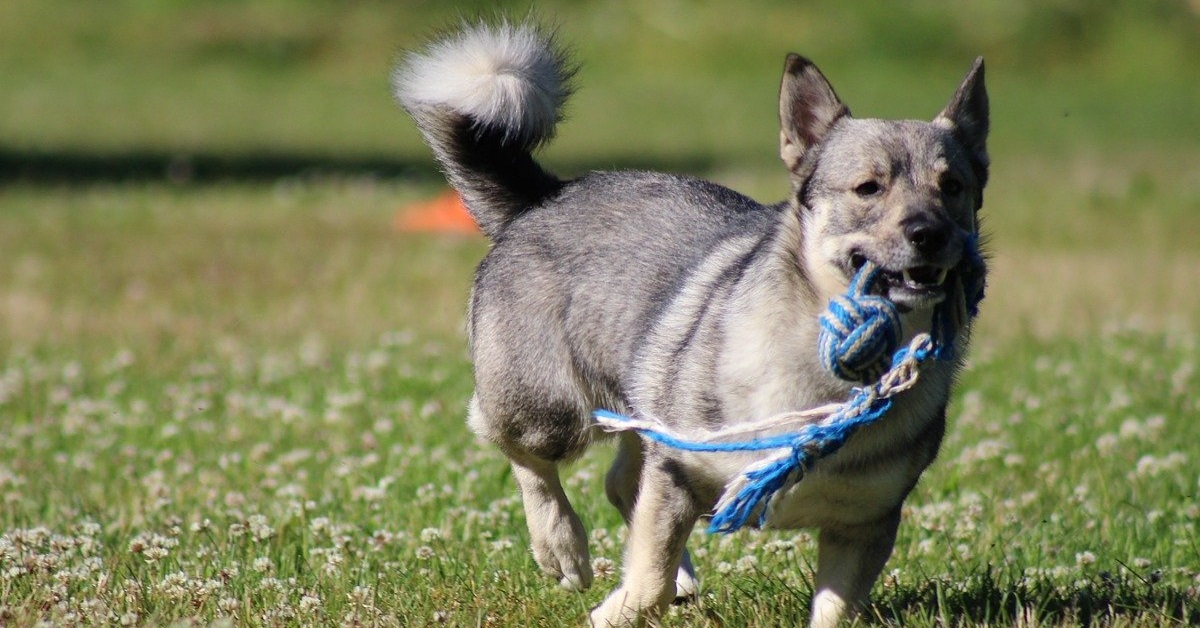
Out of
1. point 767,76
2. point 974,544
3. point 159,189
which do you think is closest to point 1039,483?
point 974,544

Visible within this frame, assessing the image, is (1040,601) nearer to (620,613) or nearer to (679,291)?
(620,613)

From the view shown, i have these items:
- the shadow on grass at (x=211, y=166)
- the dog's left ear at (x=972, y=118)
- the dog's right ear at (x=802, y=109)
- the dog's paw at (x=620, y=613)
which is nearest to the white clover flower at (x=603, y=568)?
the dog's paw at (x=620, y=613)

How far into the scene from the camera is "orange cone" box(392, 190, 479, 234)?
35.8 feet

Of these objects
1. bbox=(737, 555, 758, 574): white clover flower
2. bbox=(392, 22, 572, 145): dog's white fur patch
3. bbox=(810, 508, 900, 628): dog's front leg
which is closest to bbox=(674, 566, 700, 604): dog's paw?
bbox=(737, 555, 758, 574): white clover flower

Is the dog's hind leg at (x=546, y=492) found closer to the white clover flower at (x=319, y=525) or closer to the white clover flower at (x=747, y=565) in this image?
the white clover flower at (x=747, y=565)

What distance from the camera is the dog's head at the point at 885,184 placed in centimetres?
329

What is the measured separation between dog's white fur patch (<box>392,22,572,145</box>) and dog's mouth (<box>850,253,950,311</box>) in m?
1.49

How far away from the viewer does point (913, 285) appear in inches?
129

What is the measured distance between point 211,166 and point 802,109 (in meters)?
11.9

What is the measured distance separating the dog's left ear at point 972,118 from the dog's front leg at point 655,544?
1059 millimetres

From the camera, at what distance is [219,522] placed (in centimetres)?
460

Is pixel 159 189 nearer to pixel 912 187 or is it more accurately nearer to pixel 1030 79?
pixel 912 187

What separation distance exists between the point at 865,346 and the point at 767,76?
24.5 m

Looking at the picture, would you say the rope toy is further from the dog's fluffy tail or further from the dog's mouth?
the dog's fluffy tail
